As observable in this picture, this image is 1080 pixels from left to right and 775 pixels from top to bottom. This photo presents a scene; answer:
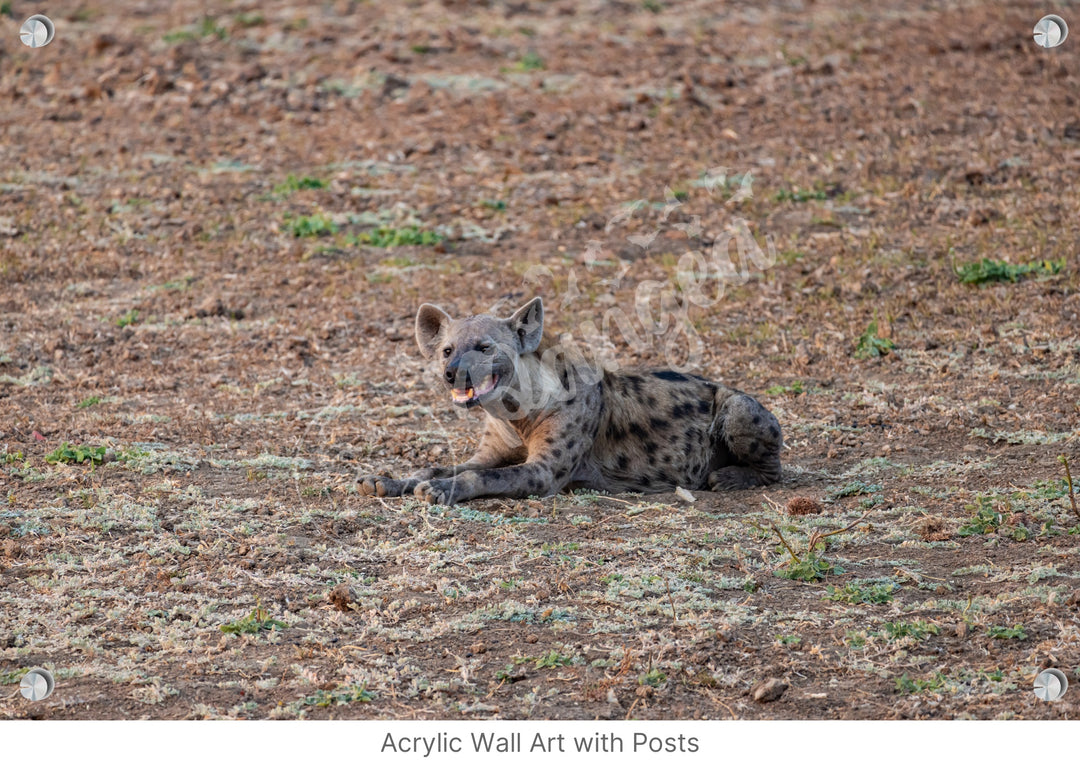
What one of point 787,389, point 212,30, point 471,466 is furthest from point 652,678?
point 212,30

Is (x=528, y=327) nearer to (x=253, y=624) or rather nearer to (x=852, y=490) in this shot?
(x=852, y=490)

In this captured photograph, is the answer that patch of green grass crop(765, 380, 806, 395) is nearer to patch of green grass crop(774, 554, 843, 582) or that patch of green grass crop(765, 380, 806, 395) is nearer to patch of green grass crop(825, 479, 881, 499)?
patch of green grass crop(825, 479, 881, 499)

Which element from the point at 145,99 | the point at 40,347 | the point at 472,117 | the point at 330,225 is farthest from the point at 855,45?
the point at 40,347

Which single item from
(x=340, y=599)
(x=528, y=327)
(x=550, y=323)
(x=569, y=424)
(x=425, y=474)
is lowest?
(x=550, y=323)

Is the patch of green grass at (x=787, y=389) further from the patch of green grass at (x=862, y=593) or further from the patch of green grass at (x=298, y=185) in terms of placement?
the patch of green grass at (x=298, y=185)

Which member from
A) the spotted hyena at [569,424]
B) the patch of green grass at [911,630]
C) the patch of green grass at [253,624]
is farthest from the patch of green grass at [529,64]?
the patch of green grass at [911,630]

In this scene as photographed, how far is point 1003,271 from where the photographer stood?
29.5 feet

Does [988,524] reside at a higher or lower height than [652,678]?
lower

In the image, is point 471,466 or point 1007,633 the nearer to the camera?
point 1007,633

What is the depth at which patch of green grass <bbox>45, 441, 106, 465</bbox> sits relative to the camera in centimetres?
620

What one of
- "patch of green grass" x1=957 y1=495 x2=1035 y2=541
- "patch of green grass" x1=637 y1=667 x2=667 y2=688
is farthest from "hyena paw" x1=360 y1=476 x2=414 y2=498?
"patch of green grass" x1=957 y1=495 x2=1035 y2=541

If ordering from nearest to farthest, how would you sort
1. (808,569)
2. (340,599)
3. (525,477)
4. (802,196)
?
(340,599), (808,569), (525,477), (802,196)

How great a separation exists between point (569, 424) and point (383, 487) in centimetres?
99

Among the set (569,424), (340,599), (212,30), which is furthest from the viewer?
(212,30)
